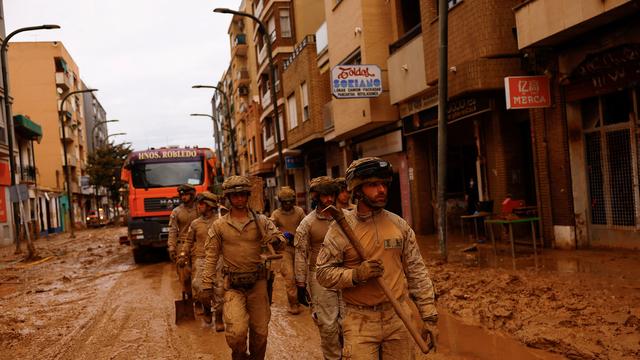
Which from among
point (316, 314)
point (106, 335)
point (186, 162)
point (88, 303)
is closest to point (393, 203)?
point (186, 162)

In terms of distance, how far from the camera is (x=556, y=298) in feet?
22.5

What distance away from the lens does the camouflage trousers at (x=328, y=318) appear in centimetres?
500

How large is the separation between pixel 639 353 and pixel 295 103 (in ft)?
75.4

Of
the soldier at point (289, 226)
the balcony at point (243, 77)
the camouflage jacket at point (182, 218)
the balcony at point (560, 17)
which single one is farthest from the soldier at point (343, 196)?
the balcony at point (243, 77)

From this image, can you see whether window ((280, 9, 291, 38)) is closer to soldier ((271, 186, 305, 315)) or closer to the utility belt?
soldier ((271, 186, 305, 315))

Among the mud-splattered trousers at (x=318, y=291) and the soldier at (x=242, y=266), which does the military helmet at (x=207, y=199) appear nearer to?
the mud-splattered trousers at (x=318, y=291)

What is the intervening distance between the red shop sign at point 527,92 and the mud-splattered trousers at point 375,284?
26.4ft

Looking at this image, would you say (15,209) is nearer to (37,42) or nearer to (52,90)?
(52,90)

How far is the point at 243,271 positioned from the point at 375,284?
2.10 m

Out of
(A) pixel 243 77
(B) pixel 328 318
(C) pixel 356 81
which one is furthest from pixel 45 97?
(B) pixel 328 318

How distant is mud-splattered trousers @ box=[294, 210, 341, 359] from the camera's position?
5.04 metres

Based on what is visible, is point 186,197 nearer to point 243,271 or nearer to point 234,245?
point 234,245

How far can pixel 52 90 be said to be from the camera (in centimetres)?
5334

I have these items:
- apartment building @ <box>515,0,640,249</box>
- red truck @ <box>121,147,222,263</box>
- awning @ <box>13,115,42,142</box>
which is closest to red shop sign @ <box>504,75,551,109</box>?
apartment building @ <box>515,0,640,249</box>
